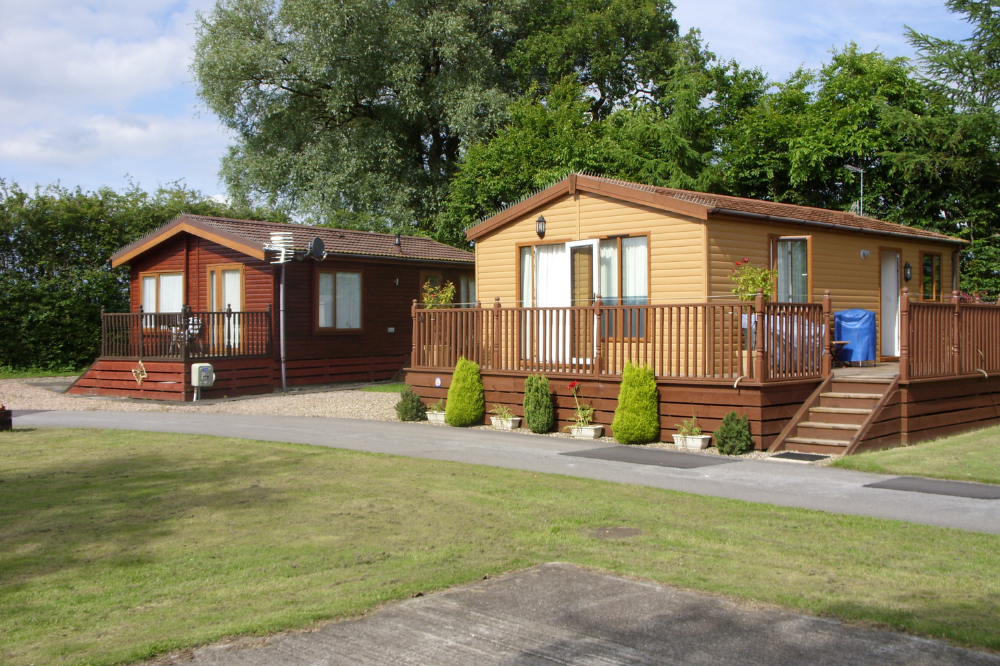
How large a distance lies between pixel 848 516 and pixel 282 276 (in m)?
15.4

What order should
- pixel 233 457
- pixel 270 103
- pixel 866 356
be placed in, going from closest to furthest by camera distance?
pixel 233 457 → pixel 866 356 → pixel 270 103

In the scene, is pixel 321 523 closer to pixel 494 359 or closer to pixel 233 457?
pixel 233 457

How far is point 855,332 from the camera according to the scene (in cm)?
1553

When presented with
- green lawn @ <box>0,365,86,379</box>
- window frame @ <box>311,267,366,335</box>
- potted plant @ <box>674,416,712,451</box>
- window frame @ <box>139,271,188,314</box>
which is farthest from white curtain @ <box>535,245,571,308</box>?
green lawn @ <box>0,365,86,379</box>

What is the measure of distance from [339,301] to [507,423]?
370 inches

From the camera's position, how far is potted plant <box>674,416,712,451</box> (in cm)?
1184

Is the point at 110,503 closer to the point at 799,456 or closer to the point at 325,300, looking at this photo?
the point at 799,456

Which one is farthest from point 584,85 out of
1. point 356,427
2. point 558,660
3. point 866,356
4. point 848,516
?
point 558,660

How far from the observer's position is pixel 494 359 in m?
14.8

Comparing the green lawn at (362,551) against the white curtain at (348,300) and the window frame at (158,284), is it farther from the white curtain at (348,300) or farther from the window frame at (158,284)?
the window frame at (158,284)

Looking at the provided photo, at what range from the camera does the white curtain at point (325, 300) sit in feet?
72.0

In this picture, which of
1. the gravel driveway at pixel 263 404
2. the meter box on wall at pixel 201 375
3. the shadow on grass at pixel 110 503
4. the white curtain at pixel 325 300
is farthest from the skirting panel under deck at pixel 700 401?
the white curtain at pixel 325 300

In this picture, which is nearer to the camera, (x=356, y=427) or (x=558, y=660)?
(x=558, y=660)

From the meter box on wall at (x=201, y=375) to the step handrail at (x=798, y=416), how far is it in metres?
11.6
